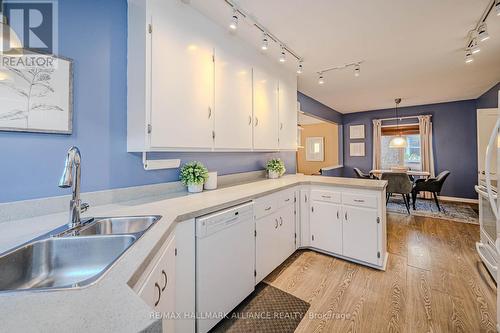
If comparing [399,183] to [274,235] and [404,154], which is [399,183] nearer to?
[404,154]

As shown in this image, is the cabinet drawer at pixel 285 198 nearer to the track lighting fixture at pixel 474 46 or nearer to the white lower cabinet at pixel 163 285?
the white lower cabinet at pixel 163 285

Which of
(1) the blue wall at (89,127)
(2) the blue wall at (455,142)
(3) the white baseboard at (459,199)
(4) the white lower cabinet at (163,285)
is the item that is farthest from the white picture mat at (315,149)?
(4) the white lower cabinet at (163,285)

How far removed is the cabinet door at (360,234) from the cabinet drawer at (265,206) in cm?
88

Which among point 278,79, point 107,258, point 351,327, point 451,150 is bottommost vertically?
point 351,327

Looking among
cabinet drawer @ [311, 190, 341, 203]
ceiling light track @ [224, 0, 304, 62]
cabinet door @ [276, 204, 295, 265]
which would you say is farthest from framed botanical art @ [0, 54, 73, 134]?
cabinet drawer @ [311, 190, 341, 203]

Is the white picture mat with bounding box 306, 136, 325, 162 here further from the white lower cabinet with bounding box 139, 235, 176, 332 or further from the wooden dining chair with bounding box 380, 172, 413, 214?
the white lower cabinet with bounding box 139, 235, 176, 332

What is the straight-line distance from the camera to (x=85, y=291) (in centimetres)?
59

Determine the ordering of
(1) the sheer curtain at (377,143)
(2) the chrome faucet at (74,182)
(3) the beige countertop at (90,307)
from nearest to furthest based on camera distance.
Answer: (3) the beige countertop at (90,307) → (2) the chrome faucet at (74,182) → (1) the sheer curtain at (377,143)

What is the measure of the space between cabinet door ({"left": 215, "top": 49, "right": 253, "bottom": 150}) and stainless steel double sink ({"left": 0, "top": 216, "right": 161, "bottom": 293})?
1245 mm

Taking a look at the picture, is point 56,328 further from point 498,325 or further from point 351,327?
point 498,325

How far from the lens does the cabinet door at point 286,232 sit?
2.34 meters

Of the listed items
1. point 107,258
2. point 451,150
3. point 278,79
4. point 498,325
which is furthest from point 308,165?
point 107,258

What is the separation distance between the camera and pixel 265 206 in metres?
2.09

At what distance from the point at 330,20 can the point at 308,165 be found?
20.5ft
